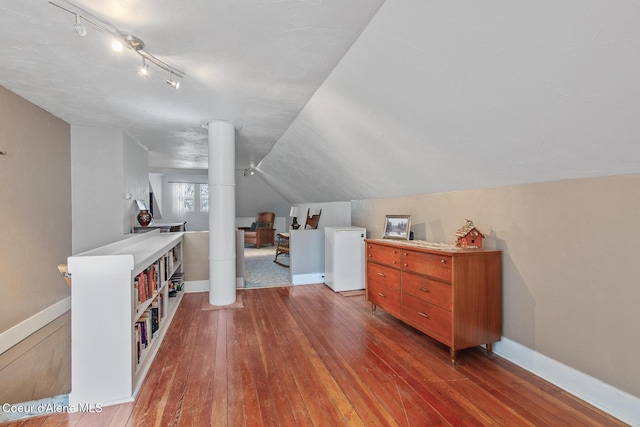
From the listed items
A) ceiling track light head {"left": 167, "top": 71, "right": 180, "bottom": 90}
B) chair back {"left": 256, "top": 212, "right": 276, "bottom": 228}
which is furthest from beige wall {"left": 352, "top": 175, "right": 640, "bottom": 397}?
chair back {"left": 256, "top": 212, "right": 276, "bottom": 228}

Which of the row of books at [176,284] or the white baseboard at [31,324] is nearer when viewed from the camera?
the white baseboard at [31,324]

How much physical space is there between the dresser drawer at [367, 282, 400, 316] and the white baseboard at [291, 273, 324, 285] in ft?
5.28

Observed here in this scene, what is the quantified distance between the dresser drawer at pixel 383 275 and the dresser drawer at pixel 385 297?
0.04m

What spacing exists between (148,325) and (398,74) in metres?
2.89

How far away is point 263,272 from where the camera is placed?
6.00 m

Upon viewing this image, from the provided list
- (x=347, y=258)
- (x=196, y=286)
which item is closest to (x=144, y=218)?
(x=196, y=286)

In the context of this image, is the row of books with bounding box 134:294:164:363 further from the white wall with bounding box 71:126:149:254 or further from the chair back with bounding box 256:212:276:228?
the chair back with bounding box 256:212:276:228

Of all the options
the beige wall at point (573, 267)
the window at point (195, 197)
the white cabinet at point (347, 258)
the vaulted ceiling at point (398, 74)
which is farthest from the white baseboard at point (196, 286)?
the window at point (195, 197)

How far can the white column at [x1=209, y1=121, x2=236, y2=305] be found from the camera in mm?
4020

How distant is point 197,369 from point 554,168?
303 centimetres

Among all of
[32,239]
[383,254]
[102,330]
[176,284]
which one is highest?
[32,239]

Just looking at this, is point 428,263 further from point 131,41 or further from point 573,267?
point 131,41

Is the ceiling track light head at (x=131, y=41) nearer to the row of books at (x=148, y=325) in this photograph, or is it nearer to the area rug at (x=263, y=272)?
the row of books at (x=148, y=325)

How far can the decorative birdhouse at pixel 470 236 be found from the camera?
8.71 ft
